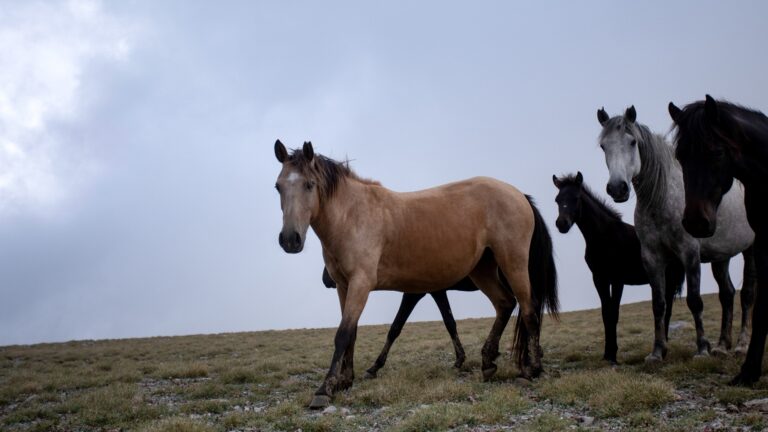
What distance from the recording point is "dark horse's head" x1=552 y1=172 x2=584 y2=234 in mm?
9641

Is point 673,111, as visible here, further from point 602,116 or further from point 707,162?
point 602,116

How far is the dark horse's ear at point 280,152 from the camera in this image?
24.2 ft

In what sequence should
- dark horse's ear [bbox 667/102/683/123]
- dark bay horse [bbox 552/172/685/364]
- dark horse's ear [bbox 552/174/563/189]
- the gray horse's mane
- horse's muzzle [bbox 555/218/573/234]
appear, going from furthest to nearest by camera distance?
dark horse's ear [bbox 552/174/563/189] < horse's muzzle [bbox 555/218/573/234] < dark bay horse [bbox 552/172/685/364] < the gray horse's mane < dark horse's ear [bbox 667/102/683/123]

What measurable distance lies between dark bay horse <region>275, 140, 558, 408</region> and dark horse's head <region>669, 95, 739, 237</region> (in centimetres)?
254

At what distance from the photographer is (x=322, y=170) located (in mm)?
7535

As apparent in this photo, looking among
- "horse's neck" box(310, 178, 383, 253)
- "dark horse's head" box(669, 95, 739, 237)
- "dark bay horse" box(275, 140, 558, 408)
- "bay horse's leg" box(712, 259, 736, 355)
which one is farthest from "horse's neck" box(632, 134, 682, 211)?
"horse's neck" box(310, 178, 383, 253)

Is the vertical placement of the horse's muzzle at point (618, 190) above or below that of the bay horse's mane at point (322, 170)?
below

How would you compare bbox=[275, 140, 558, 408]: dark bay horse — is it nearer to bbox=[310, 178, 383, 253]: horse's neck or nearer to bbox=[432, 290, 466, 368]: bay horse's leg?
bbox=[310, 178, 383, 253]: horse's neck

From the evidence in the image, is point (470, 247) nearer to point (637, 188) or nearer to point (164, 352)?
point (637, 188)

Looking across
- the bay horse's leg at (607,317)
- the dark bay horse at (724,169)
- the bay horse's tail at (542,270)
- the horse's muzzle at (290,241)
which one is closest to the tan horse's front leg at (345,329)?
the horse's muzzle at (290,241)

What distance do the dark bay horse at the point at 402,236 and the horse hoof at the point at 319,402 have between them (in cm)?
5

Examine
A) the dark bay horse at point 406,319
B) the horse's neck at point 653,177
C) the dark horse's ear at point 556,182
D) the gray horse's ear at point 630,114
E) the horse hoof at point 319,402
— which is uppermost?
the gray horse's ear at point 630,114

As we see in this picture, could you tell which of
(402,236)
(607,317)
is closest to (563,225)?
(607,317)

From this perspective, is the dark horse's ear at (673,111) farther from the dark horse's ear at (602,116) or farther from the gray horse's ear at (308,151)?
the gray horse's ear at (308,151)
